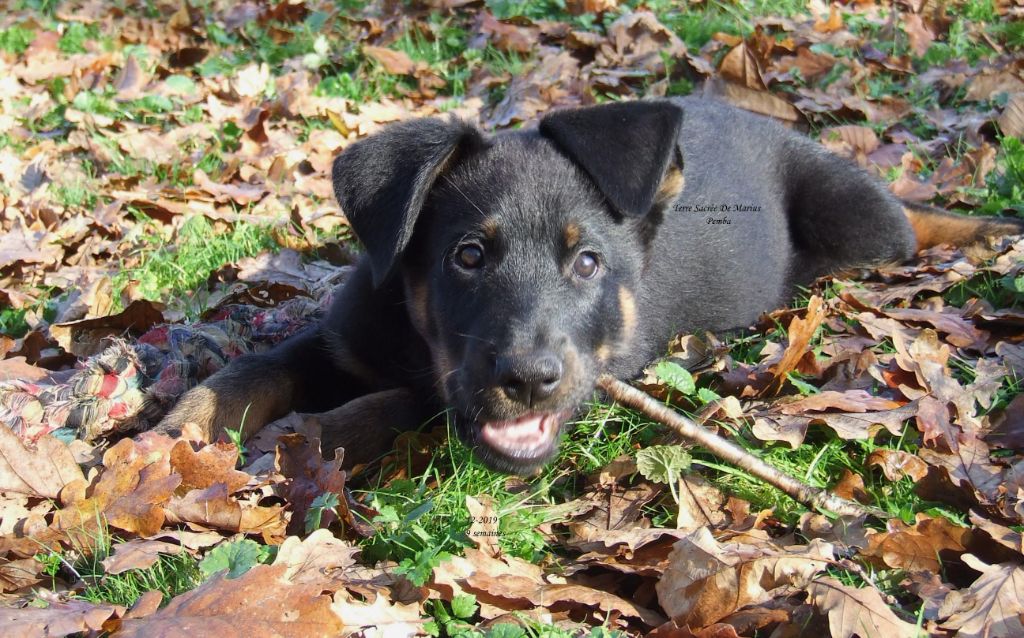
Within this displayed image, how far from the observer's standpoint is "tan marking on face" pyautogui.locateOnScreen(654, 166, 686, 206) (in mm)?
3416

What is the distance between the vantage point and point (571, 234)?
122 inches

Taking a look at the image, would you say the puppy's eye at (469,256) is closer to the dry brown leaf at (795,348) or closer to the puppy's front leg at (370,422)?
the puppy's front leg at (370,422)

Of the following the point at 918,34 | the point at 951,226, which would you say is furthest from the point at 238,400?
the point at 918,34

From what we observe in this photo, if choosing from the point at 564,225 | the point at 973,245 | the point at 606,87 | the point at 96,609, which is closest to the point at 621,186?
the point at 564,225

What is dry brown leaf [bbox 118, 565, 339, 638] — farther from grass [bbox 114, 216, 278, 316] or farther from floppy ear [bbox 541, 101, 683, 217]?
grass [bbox 114, 216, 278, 316]

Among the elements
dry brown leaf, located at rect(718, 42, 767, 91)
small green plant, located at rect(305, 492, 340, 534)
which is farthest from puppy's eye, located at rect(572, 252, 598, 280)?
dry brown leaf, located at rect(718, 42, 767, 91)

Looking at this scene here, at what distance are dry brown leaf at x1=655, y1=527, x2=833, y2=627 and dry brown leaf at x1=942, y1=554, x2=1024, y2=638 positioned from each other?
1.06 feet

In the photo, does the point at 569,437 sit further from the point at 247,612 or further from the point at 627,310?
the point at 247,612

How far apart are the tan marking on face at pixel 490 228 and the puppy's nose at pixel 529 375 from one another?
0.53m

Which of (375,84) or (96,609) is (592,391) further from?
(375,84)

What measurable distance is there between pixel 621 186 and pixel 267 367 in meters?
1.47

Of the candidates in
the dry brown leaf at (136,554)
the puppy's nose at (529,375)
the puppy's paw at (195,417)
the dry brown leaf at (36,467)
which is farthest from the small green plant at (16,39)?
the puppy's nose at (529,375)

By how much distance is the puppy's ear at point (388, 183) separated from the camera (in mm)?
2979

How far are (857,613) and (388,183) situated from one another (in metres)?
1.85
